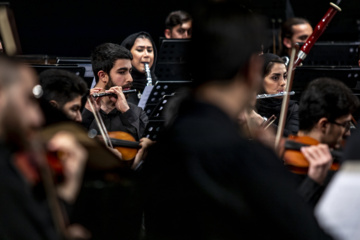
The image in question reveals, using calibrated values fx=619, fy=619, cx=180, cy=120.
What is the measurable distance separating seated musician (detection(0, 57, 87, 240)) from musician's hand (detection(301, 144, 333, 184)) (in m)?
0.88

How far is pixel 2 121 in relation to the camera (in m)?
1.32

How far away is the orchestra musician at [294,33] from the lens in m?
4.87

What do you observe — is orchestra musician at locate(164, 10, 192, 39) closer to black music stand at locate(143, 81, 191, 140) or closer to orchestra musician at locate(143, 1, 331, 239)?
black music stand at locate(143, 81, 191, 140)

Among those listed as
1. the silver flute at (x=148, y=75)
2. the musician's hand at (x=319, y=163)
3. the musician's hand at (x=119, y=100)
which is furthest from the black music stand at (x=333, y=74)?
the musician's hand at (x=319, y=163)

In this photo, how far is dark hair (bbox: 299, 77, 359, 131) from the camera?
89.0 inches

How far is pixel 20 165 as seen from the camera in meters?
1.40

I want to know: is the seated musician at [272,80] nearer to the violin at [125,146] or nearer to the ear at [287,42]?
the violin at [125,146]

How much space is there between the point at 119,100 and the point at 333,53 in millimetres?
1436

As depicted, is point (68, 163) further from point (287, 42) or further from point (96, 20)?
point (96, 20)

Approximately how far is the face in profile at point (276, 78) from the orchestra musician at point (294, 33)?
39.2 inches

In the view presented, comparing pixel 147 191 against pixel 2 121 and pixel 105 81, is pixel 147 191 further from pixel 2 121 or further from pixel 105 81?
pixel 105 81

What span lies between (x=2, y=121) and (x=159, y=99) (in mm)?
1978

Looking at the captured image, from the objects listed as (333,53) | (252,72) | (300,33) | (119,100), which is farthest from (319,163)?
(300,33)

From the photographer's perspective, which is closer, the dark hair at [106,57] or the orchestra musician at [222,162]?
the orchestra musician at [222,162]
